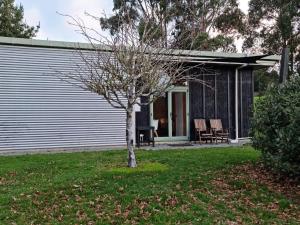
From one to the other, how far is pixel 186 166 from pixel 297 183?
248 cm

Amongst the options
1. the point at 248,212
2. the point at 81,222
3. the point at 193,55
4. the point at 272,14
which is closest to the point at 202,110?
the point at 193,55

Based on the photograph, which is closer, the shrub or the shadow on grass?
the shrub

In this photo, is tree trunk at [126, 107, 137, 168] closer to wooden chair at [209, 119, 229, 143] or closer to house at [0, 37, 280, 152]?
house at [0, 37, 280, 152]

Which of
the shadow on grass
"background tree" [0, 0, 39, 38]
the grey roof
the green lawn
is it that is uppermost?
"background tree" [0, 0, 39, 38]

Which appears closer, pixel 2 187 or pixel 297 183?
pixel 2 187

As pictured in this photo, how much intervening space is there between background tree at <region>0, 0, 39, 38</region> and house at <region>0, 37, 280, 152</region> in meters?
18.8

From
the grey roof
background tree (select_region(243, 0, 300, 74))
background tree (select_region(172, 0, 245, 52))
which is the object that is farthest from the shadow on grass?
background tree (select_region(243, 0, 300, 74))

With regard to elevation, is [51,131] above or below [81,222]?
above

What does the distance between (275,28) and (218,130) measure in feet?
72.0

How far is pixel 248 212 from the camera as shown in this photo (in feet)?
25.1

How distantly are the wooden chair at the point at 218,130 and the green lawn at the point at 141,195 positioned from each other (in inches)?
249

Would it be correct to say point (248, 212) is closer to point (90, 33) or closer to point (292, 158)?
point (292, 158)

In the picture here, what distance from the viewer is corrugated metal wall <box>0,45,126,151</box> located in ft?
47.8

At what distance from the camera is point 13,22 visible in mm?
33969
